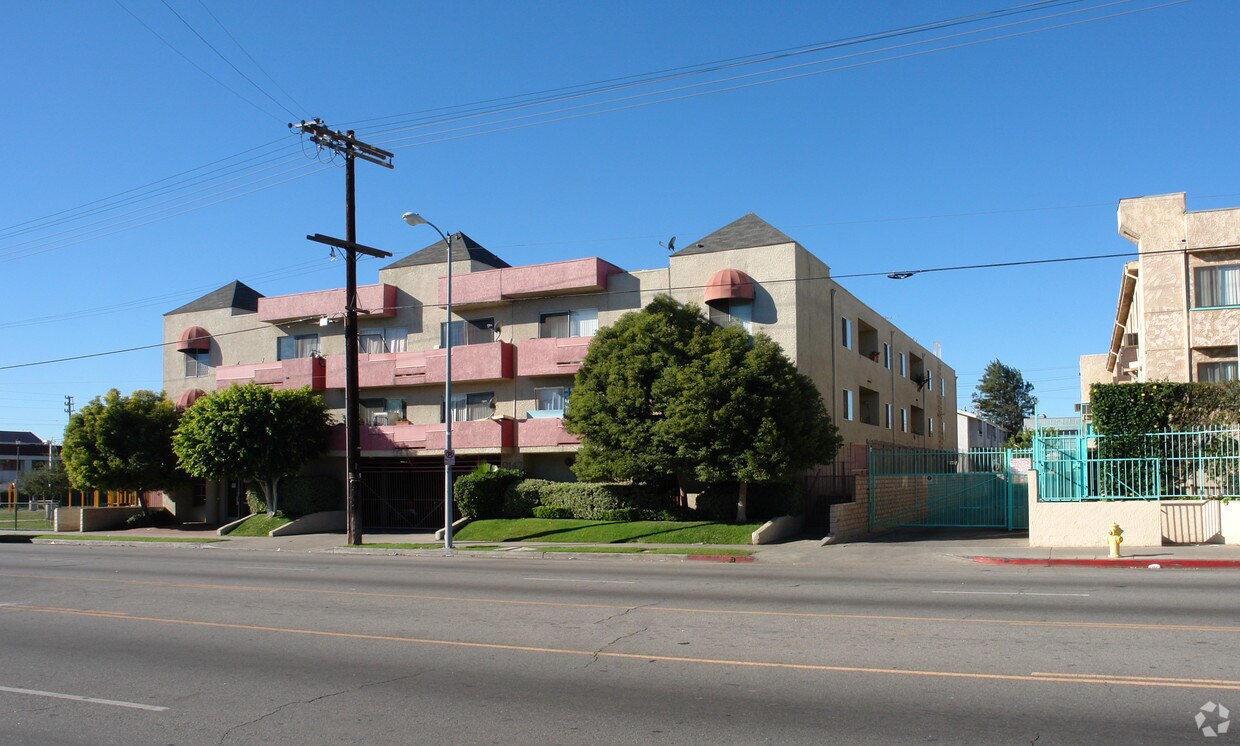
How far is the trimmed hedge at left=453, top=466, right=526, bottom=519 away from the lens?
3203 centimetres

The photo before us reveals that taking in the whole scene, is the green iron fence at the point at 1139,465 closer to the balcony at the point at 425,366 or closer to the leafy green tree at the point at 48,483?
the balcony at the point at 425,366

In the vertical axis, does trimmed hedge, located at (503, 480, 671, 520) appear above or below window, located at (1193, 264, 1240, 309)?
below

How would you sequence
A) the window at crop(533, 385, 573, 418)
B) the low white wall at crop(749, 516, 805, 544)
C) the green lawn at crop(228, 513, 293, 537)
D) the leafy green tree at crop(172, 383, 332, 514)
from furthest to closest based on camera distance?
1. the green lawn at crop(228, 513, 293, 537)
2. the leafy green tree at crop(172, 383, 332, 514)
3. the window at crop(533, 385, 573, 418)
4. the low white wall at crop(749, 516, 805, 544)

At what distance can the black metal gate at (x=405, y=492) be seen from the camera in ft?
118

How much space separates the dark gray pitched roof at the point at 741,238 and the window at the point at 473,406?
8.89 metres

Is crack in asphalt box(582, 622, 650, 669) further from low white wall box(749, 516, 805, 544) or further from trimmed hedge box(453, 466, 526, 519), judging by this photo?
trimmed hedge box(453, 466, 526, 519)

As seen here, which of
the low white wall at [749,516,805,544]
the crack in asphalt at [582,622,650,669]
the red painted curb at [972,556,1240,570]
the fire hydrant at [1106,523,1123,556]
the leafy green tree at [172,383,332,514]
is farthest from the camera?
the leafy green tree at [172,383,332,514]

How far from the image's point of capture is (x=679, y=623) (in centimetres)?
1130

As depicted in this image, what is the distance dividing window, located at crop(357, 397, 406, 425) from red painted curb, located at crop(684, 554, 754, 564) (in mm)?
17715

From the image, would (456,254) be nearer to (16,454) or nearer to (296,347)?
(296,347)

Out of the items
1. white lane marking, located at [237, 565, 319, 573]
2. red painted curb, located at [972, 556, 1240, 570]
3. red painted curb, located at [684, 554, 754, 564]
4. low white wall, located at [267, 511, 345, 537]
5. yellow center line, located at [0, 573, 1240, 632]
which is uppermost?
yellow center line, located at [0, 573, 1240, 632]

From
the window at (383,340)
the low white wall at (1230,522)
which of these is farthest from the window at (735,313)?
the low white wall at (1230,522)

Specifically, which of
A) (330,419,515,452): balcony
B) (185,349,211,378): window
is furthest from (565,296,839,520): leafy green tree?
(185,349,211,378): window

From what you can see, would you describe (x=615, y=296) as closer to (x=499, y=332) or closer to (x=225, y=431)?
(x=499, y=332)
